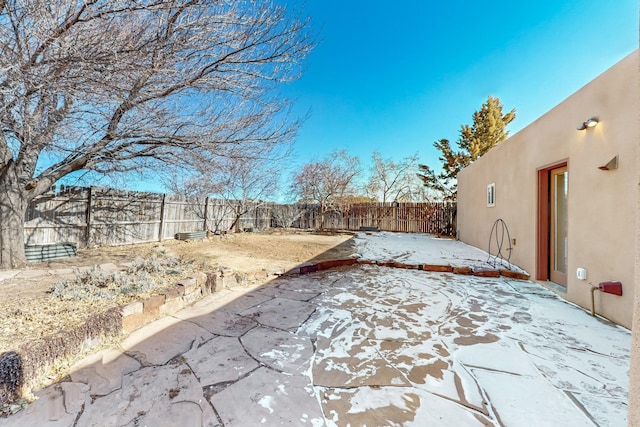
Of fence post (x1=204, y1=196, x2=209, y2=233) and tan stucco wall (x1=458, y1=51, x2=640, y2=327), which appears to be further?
fence post (x1=204, y1=196, x2=209, y2=233)

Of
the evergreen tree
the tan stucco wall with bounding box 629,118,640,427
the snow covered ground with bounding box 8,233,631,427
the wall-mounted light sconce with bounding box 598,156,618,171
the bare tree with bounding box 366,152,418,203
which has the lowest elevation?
the snow covered ground with bounding box 8,233,631,427

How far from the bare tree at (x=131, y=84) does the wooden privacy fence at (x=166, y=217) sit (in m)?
1.64

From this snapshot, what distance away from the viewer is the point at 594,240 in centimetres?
289

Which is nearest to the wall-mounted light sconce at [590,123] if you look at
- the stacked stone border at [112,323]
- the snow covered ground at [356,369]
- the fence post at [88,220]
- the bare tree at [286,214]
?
the snow covered ground at [356,369]

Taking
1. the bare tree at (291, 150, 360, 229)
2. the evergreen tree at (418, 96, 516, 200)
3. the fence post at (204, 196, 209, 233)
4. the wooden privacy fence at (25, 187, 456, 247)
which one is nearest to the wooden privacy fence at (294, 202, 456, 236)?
the wooden privacy fence at (25, 187, 456, 247)

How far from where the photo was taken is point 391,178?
16297 millimetres

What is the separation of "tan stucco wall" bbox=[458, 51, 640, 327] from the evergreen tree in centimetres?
1292

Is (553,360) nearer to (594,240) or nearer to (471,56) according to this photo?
(594,240)

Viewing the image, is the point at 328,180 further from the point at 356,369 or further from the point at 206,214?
the point at 356,369

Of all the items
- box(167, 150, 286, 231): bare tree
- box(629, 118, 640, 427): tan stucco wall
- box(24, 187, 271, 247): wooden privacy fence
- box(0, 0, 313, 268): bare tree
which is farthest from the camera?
box(167, 150, 286, 231): bare tree

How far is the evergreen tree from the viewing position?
16250 mm

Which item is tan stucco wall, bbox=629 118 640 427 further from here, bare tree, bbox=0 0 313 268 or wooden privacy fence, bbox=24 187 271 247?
wooden privacy fence, bbox=24 187 271 247

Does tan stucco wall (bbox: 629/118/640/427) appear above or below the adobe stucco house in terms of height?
below

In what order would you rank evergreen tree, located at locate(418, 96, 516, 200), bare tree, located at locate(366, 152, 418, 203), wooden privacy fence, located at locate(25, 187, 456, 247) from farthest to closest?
evergreen tree, located at locate(418, 96, 516, 200)
bare tree, located at locate(366, 152, 418, 203)
wooden privacy fence, located at locate(25, 187, 456, 247)
